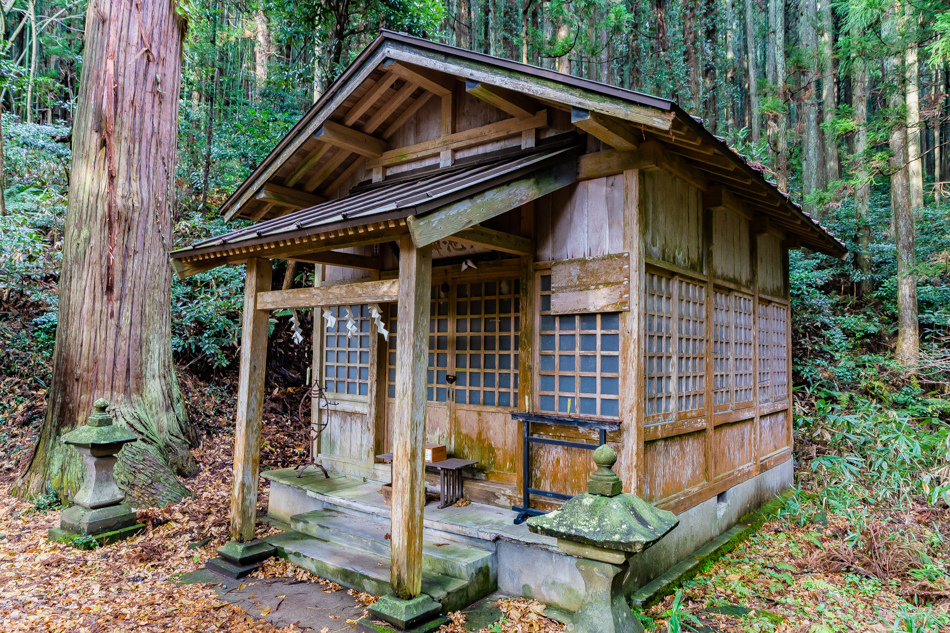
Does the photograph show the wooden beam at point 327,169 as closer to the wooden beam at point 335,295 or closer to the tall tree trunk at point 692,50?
the wooden beam at point 335,295

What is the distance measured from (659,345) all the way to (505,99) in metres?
2.87

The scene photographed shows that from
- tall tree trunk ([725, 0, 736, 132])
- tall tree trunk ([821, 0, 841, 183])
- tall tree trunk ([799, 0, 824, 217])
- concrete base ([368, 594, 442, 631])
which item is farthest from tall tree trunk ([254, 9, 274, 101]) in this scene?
tall tree trunk ([725, 0, 736, 132])

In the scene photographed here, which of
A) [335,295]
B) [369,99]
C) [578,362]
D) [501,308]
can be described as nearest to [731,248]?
[578,362]

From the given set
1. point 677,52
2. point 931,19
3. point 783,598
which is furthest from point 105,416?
point 677,52

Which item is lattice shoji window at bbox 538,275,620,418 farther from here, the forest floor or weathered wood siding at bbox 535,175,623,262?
the forest floor

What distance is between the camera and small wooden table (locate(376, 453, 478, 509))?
576 cm

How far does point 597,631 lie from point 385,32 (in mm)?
5538

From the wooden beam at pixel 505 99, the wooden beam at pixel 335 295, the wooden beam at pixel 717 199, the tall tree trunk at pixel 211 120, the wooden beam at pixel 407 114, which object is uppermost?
the tall tree trunk at pixel 211 120

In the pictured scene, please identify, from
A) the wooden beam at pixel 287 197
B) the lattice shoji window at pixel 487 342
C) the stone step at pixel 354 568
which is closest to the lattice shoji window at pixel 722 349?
the lattice shoji window at pixel 487 342

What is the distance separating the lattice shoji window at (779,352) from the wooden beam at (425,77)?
567 cm

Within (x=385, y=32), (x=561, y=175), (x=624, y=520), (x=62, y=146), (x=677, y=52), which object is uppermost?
(x=677, y=52)

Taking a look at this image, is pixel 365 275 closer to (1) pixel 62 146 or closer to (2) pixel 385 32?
(2) pixel 385 32

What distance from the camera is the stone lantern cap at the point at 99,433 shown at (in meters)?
6.01

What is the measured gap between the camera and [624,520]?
3.38m
